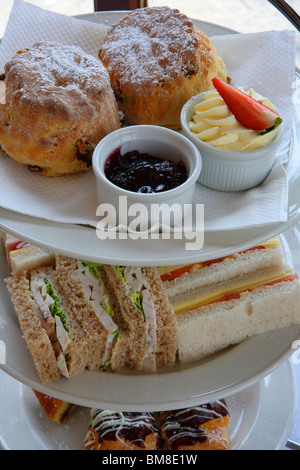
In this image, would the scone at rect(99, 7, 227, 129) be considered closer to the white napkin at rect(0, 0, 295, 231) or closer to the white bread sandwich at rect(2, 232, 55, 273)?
the white napkin at rect(0, 0, 295, 231)

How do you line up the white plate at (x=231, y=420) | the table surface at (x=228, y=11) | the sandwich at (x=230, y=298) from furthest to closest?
1. the table surface at (x=228, y=11)
2. the white plate at (x=231, y=420)
3. the sandwich at (x=230, y=298)

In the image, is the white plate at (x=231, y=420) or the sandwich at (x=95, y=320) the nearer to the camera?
the sandwich at (x=95, y=320)

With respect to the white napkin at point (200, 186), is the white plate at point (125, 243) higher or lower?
lower

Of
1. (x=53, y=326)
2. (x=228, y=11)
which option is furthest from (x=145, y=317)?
(x=228, y=11)

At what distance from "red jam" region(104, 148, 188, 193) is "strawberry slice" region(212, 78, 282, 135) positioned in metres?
0.17

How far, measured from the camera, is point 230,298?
1.48 meters

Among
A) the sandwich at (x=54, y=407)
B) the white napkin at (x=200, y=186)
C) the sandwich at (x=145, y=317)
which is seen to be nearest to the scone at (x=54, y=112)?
the white napkin at (x=200, y=186)

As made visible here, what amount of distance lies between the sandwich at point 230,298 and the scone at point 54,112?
0.50m

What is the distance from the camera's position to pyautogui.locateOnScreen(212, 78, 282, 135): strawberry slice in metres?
1.14

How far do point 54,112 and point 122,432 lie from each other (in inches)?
39.5

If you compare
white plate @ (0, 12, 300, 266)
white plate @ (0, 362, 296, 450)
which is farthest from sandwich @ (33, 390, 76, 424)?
white plate @ (0, 12, 300, 266)

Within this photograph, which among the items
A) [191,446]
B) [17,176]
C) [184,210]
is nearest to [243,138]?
[184,210]

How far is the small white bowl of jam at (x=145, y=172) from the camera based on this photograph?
3.42 feet

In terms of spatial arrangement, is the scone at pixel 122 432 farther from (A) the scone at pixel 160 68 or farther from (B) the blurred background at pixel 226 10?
(B) the blurred background at pixel 226 10
